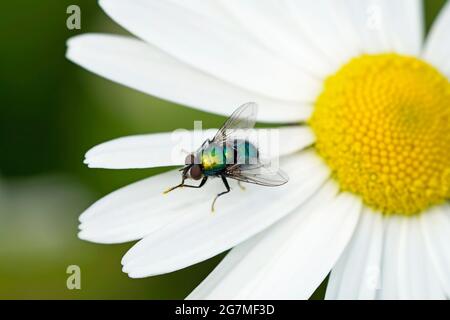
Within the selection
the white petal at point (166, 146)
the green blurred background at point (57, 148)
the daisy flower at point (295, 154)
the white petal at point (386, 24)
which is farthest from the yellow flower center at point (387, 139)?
the green blurred background at point (57, 148)

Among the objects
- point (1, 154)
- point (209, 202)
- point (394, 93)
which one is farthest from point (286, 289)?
point (1, 154)

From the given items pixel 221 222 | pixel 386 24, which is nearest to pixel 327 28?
pixel 386 24

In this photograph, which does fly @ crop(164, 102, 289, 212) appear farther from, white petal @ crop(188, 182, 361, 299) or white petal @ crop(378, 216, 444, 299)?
white petal @ crop(378, 216, 444, 299)

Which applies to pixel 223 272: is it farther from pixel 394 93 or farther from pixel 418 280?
pixel 394 93

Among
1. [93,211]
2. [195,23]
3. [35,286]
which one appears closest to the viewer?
[93,211]

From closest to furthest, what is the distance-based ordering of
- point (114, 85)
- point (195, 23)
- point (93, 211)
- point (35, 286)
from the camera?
1. point (93, 211)
2. point (195, 23)
3. point (35, 286)
4. point (114, 85)

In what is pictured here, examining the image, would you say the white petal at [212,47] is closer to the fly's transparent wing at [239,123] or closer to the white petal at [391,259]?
the fly's transparent wing at [239,123]
